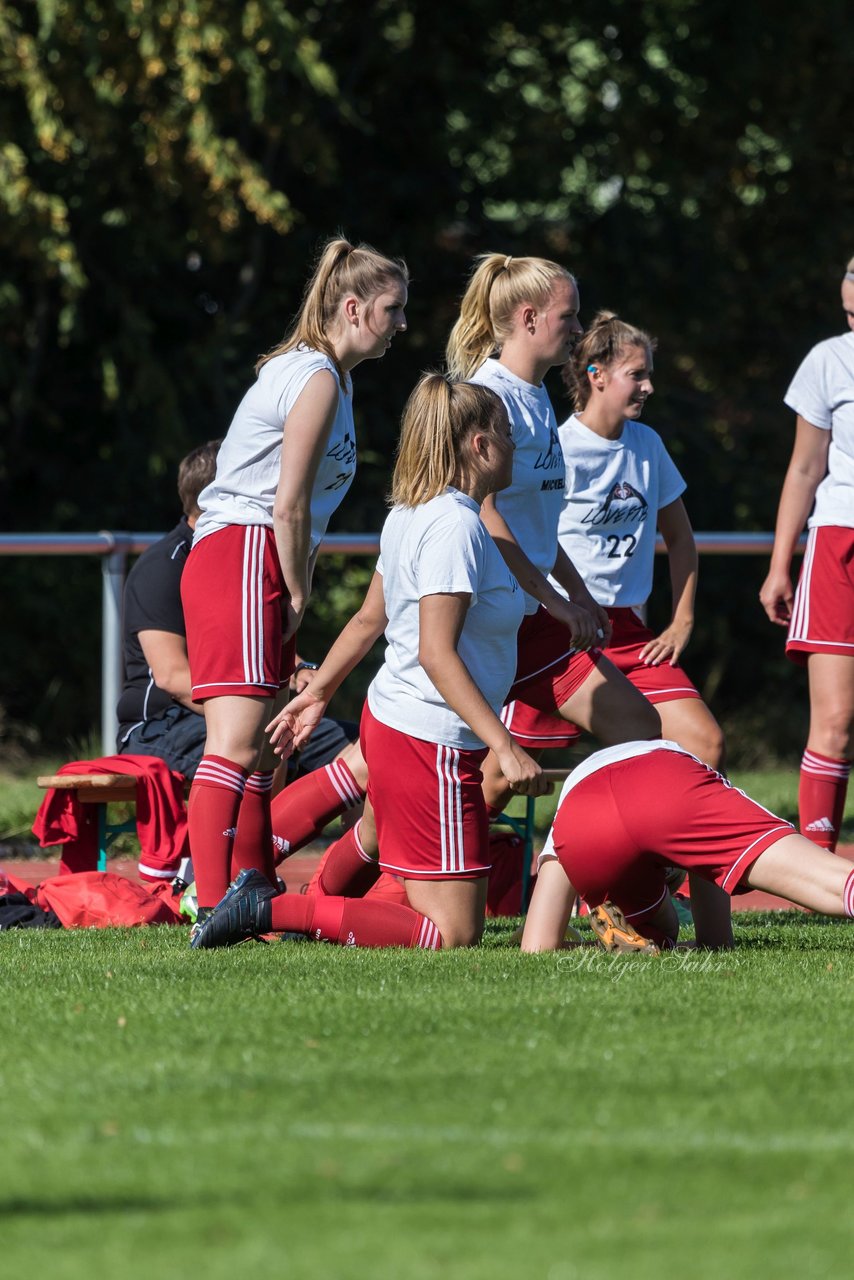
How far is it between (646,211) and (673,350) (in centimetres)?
146

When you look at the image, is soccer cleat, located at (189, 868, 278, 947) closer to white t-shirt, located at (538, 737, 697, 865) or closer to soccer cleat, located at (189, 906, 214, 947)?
soccer cleat, located at (189, 906, 214, 947)

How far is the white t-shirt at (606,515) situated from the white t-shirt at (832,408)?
58 cm

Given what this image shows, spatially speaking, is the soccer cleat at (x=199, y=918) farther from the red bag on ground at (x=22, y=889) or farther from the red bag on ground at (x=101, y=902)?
the red bag on ground at (x=22, y=889)

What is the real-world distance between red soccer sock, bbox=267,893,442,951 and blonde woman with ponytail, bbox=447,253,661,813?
0.89 metres

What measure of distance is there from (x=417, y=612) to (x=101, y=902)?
1540 mm

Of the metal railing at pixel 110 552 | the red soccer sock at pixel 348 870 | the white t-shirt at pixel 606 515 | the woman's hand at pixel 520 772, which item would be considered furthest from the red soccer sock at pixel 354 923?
the metal railing at pixel 110 552

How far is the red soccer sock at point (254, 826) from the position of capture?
5.55 m

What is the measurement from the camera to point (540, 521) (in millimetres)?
5762

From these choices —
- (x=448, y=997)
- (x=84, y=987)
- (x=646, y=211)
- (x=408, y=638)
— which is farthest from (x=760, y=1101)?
(x=646, y=211)

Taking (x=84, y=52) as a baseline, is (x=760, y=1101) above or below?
below

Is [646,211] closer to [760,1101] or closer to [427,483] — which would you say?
Answer: [427,483]

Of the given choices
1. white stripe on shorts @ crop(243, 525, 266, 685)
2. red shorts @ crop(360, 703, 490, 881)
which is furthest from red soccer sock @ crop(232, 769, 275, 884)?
red shorts @ crop(360, 703, 490, 881)

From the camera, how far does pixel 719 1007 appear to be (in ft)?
13.3

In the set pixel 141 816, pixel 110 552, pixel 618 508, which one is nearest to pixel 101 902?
pixel 141 816
